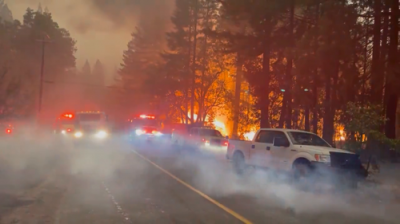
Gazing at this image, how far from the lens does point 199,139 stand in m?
28.0

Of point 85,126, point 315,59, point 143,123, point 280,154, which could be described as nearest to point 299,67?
point 315,59

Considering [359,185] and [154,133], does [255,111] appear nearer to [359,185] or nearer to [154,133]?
[154,133]

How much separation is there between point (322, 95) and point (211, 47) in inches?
677

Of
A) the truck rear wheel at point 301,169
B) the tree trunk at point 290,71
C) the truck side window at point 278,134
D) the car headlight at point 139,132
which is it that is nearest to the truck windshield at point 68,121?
the car headlight at point 139,132

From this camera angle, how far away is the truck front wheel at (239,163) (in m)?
17.2

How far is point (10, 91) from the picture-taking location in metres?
39.1

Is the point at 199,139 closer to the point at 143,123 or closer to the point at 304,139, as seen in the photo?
the point at 143,123

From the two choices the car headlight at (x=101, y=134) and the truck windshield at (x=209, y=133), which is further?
the car headlight at (x=101, y=134)

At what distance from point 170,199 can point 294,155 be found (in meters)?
4.96

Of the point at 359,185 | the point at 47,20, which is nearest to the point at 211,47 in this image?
the point at 359,185

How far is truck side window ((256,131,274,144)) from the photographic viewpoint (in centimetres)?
1573

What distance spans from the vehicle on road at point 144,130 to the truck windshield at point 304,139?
23518mm

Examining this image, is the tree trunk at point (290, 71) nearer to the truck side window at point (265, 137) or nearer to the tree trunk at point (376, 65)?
the tree trunk at point (376, 65)

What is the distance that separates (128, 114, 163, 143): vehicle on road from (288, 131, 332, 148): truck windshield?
77.2 feet
